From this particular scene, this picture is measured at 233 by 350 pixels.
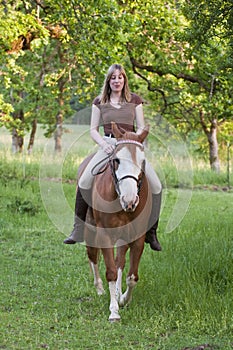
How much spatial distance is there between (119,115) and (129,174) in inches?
40.9

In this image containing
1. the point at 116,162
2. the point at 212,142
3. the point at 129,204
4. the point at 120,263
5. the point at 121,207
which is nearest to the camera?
the point at 129,204

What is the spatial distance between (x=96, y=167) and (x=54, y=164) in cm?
128

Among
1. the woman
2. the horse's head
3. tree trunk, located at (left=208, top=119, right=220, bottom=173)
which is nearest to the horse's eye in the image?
the horse's head

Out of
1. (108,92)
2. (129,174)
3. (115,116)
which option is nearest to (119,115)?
(115,116)

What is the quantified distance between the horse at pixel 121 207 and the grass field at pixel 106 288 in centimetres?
30

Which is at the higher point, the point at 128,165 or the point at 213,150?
the point at 128,165

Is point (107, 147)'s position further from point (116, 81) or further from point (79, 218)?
point (79, 218)

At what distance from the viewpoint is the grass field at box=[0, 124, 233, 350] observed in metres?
5.33

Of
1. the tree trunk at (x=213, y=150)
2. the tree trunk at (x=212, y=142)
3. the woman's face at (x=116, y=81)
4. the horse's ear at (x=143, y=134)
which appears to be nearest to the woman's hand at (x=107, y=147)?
the horse's ear at (x=143, y=134)

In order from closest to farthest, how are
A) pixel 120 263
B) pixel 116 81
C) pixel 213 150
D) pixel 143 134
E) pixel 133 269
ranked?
pixel 143 134 → pixel 133 269 → pixel 116 81 → pixel 120 263 → pixel 213 150

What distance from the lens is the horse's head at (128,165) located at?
5676mm

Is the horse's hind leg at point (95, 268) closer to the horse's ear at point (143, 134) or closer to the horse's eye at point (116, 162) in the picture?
the horse's eye at point (116, 162)

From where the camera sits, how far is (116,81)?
661cm

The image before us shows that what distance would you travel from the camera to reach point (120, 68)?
669 centimetres
